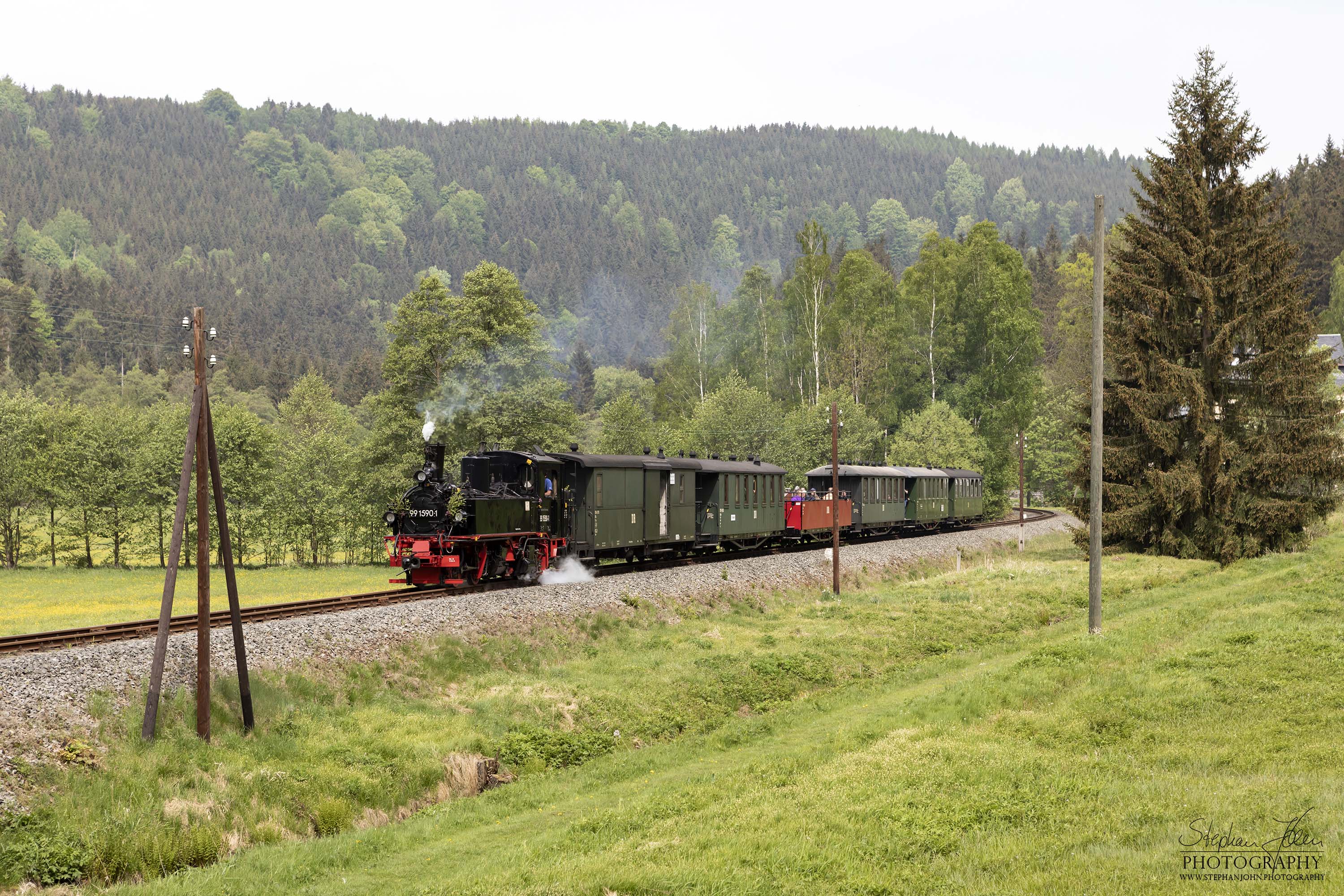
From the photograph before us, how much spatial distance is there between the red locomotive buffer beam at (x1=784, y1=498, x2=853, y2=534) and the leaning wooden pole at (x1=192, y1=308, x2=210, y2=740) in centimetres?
3108

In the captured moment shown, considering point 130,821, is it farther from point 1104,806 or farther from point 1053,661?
point 1053,661

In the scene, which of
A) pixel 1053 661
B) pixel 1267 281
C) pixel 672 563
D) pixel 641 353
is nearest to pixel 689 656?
pixel 1053 661

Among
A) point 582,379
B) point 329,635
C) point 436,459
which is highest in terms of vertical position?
point 582,379

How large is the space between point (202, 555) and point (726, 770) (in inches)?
375

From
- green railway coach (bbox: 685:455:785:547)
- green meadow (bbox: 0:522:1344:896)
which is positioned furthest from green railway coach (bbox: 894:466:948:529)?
green meadow (bbox: 0:522:1344:896)

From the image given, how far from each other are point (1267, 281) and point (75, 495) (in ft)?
177

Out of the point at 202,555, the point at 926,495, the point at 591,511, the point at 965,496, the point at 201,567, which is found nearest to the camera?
the point at 201,567

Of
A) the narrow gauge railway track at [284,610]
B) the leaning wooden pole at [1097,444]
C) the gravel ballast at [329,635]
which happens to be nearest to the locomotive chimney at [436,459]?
the narrow gauge railway track at [284,610]

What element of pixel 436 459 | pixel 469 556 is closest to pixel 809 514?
pixel 469 556

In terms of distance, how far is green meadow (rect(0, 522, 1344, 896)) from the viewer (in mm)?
11328

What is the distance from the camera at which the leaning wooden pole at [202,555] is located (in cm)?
1641

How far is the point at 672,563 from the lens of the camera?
3744 cm

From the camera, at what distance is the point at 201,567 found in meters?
17.1

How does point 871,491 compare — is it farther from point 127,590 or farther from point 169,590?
point 169,590
